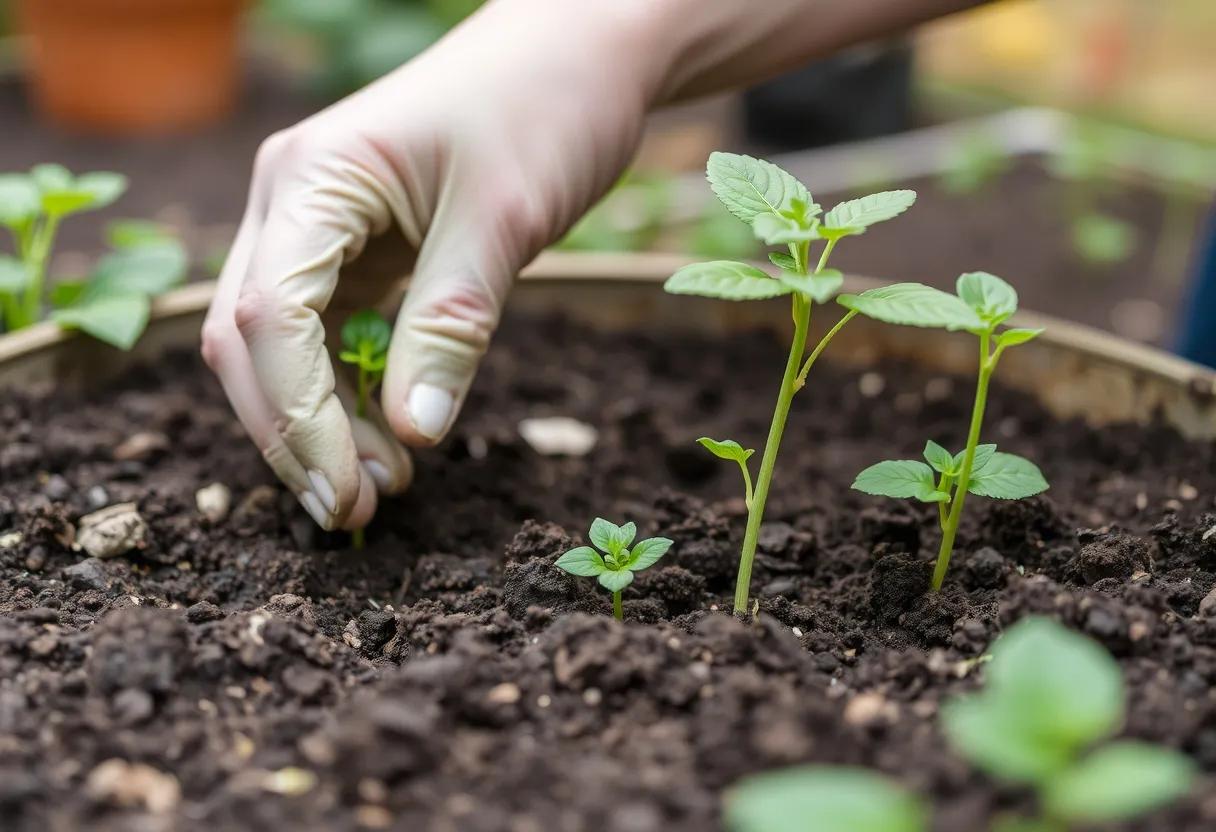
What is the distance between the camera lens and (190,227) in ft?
10.6

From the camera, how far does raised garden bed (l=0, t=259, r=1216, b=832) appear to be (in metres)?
0.77

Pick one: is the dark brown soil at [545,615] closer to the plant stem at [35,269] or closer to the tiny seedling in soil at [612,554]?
the tiny seedling in soil at [612,554]

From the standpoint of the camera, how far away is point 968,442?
3.47 ft

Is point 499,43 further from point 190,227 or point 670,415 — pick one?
point 190,227

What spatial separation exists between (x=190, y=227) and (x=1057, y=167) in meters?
2.45

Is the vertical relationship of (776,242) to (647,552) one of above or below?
above

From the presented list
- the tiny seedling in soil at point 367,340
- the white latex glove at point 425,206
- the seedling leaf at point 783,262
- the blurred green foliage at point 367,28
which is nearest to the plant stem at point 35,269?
the white latex glove at point 425,206

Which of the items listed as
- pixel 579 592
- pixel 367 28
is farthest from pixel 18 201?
pixel 367 28

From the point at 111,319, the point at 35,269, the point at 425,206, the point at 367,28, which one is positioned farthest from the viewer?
the point at 367,28

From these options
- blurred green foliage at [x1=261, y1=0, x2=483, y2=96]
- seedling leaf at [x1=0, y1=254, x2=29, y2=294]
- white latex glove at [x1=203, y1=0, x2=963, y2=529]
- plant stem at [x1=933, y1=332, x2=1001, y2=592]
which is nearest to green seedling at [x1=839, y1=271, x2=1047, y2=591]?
plant stem at [x1=933, y1=332, x2=1001, y2=592]

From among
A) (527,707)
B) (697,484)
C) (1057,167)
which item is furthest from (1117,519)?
(1057,167)

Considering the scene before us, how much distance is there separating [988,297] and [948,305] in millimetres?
96

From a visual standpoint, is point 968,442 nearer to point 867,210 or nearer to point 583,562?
point 867,210

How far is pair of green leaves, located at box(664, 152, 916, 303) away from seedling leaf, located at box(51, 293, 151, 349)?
851 millimetres
